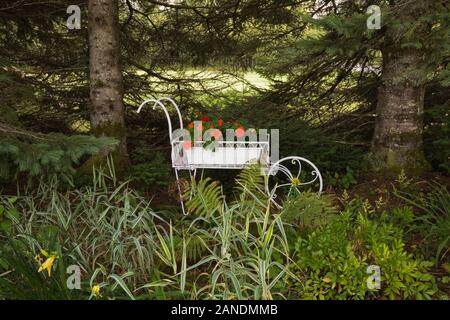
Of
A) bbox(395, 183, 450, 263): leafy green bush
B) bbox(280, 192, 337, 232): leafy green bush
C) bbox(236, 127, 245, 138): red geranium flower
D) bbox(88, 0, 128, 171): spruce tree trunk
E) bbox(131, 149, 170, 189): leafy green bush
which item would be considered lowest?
bbox(395, 183, 450, 263): leafy green bush

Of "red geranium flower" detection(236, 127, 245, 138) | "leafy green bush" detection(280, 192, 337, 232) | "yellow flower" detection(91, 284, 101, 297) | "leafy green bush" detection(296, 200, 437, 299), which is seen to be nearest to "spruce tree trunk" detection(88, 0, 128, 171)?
"red geranium flower" detection(236, 127, 245, 138)

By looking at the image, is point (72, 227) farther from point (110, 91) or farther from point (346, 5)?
point (346, 5)

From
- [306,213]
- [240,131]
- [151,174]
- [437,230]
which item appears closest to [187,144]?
[240,131]

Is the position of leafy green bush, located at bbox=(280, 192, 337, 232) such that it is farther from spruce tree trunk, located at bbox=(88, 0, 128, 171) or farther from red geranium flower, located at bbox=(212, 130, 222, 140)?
spruce tree trunk, located at bbox=(88, 0, 128, 171)

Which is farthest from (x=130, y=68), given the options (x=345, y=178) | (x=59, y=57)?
(x=345, y=178)

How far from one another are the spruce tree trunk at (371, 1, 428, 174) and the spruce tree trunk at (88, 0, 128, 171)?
2.73 metres

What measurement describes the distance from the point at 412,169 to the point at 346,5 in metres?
2.32

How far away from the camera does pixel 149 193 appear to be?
16.0 feet

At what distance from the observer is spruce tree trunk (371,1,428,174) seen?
181 inches

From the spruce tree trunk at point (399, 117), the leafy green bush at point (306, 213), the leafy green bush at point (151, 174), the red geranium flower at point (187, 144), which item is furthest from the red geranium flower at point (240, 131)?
the spruce tree trunk at point (399, 117)

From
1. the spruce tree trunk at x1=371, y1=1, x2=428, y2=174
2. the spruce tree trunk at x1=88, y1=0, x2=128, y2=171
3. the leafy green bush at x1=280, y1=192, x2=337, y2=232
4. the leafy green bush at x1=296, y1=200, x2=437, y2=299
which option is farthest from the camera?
the spruce tree trunk at x1=88, y1=0, x2=128, y2=171

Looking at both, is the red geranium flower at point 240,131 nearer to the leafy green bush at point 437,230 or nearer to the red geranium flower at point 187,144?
the red geranium flower at point 187,144

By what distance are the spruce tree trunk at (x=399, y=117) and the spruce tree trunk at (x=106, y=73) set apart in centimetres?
273
